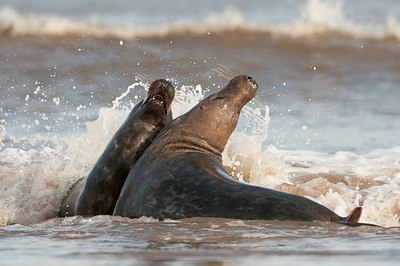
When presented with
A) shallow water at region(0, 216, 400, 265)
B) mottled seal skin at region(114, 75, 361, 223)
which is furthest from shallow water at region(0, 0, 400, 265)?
mottled seal skin at region(114, 75, 361, 223)

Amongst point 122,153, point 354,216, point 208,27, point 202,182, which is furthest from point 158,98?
point 208,27

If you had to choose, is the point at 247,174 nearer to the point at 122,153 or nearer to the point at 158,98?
the point at 158,98

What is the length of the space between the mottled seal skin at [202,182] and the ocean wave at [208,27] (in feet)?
32.9

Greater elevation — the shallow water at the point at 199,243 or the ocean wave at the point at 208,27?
the ocean wave at the point at 208,27

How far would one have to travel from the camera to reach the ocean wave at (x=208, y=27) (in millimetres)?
17578

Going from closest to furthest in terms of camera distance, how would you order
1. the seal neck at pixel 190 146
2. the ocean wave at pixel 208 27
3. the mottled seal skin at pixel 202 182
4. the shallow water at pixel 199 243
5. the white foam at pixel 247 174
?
the shallow water at pixel 199 243 < the mottled seal skin at pixel 202 182 < the seal neck at pixel 190 146 < the white foam at pixel 247 174 < the ocean wave at pixel 208 27

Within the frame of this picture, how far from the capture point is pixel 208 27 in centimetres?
1798

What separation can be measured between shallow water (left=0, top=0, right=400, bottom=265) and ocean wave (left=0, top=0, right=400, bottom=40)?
29mm

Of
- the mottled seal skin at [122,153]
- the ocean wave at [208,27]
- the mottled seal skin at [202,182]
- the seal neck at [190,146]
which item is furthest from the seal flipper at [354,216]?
the ocean wave at [208,27]

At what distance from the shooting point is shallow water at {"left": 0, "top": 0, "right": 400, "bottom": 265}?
5902 mm

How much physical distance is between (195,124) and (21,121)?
17.4 feet

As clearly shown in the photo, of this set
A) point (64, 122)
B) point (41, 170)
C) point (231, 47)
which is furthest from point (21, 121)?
point (231, 47)

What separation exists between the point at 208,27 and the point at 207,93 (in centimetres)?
466

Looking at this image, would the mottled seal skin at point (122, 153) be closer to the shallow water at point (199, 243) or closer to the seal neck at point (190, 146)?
the seal neck at point (190, 146)
